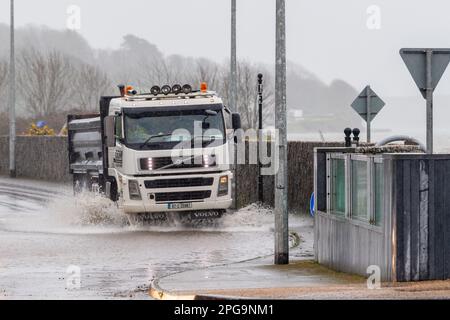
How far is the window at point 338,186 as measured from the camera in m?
19.1

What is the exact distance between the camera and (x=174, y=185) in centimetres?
2764

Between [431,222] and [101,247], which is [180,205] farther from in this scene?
[431,222]

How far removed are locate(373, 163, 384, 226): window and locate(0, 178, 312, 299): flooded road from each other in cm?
324

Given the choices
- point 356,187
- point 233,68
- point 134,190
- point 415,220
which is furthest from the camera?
point 233,68

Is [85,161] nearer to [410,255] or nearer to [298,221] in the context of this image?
[298,221]

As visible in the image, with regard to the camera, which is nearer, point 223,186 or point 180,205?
point 180,205

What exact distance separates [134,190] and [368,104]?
552cm

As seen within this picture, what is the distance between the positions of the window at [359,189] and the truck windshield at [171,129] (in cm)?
935

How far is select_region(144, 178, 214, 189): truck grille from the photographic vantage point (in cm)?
2758

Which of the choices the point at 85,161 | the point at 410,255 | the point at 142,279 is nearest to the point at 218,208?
the point at 85,161

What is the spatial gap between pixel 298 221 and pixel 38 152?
95.1 feet

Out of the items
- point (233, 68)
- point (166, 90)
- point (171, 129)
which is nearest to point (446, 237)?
point (171, 129)

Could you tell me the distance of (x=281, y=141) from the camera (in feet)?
65.4
